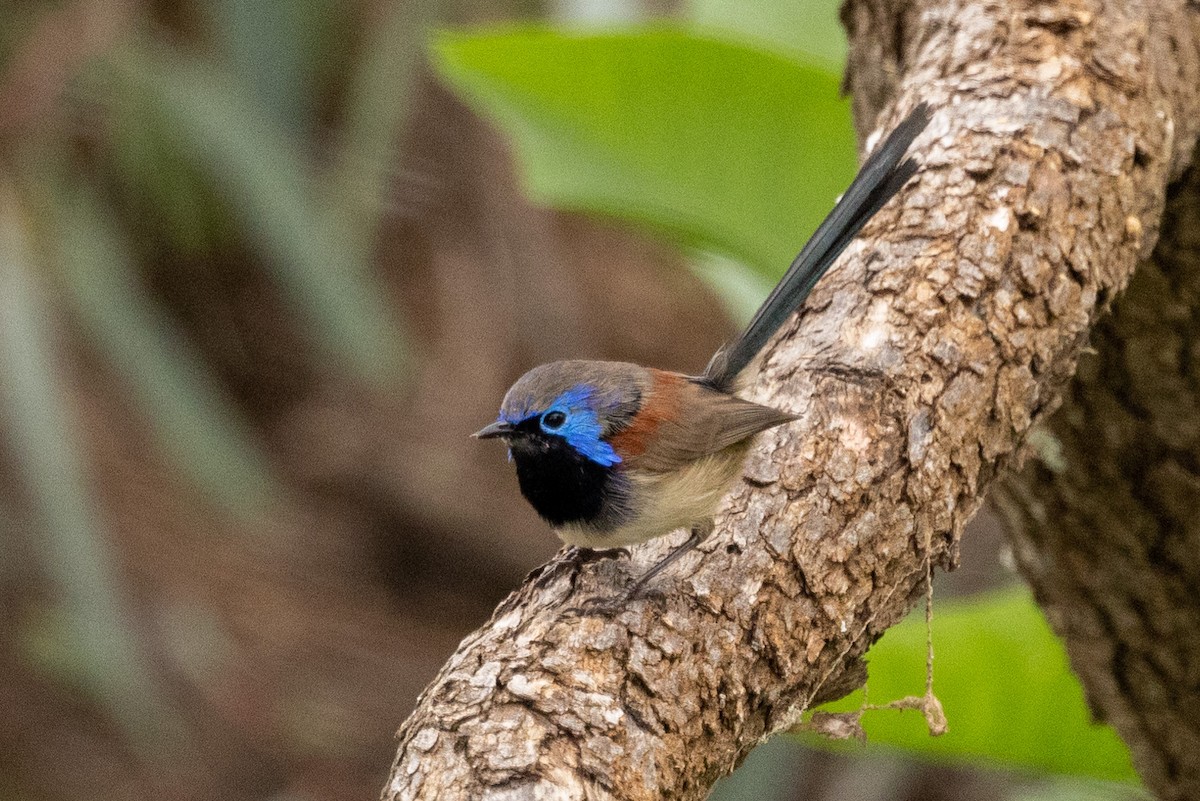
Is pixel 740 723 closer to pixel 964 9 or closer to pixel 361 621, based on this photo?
pixel 964 9

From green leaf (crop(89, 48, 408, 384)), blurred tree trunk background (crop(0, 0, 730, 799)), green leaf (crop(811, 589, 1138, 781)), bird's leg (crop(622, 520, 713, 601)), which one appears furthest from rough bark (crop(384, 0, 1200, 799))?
blurred tree trunk background (crop(0, 0, 730, 799))

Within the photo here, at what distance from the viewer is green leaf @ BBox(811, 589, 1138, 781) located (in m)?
3.51

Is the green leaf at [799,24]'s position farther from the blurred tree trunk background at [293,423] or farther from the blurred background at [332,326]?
the blurred tree trunk background at [293,423]

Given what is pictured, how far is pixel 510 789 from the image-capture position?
6.15ft

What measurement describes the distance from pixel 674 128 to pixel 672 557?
6.30 ft

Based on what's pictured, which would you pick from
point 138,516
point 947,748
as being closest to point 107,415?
point 138,516

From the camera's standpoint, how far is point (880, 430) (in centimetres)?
259

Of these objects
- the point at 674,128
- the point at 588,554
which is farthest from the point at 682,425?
the point at 674,128

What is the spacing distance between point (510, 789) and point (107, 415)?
809cm

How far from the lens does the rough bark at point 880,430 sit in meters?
2.08

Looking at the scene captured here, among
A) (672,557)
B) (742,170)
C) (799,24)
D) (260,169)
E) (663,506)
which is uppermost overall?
(260,169)

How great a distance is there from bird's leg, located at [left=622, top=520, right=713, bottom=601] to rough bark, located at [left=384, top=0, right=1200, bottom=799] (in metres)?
0.04

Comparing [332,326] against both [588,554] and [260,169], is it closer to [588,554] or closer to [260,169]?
[260,169]

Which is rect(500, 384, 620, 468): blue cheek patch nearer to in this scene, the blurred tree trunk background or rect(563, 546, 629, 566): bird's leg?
rect(563, 546, 629, 566): bird's leg
